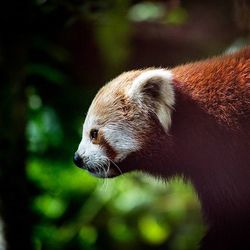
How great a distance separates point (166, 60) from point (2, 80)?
2313 millimetres

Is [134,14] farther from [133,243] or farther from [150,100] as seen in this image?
[150,100]

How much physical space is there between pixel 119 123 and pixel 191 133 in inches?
11.7

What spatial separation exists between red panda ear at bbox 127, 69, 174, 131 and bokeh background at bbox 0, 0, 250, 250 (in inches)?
27.6

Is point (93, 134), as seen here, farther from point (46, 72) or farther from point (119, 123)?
point (46, 72)

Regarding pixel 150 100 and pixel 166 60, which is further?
pixel 166 60

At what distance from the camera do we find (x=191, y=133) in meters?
3.17

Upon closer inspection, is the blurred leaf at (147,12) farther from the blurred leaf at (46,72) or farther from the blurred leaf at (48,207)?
the blurred leaf at (48,207)

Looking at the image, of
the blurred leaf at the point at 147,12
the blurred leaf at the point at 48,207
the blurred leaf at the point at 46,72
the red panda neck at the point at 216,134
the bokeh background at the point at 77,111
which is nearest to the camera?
the red panda neck at the point at 216,134

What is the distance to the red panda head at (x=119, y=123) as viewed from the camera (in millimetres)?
3209

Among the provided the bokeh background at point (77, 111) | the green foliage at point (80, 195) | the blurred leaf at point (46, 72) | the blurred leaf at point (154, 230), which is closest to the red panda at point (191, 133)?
the bokeh background at point (77, 111)

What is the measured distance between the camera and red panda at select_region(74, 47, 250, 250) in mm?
3117

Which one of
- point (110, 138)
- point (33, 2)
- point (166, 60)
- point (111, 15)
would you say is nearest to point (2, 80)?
point (33, 2)

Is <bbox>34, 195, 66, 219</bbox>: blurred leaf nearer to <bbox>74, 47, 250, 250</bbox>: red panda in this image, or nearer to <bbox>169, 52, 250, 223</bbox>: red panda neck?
<bbox>74, 47, 250, 250</bbox>: red panda

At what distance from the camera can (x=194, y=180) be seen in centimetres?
326
